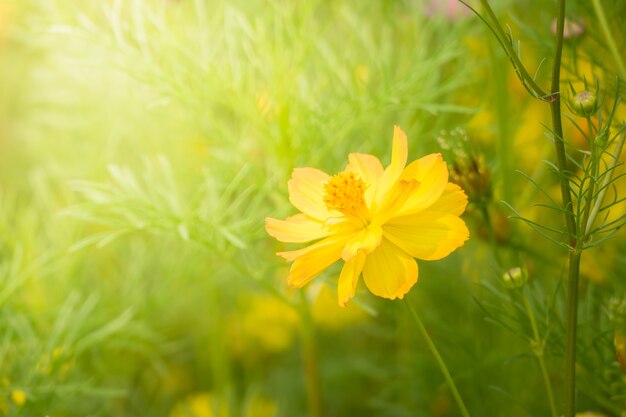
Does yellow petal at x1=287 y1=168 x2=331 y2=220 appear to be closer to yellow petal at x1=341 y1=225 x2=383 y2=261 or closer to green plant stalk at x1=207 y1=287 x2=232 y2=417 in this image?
yellow petal at x1=341 y1=225 x2=383 y2=261

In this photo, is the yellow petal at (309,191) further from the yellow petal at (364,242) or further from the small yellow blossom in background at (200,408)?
the small yellow blossom in background at (200,408)

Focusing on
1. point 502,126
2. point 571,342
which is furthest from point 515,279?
point 502,126

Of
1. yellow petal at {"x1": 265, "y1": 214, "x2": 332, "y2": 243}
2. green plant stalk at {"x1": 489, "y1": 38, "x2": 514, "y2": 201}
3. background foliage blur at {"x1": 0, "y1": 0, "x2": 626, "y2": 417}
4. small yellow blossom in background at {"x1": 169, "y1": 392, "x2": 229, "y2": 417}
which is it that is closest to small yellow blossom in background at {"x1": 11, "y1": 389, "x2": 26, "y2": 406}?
background foliage blur at {"x1": 0, "y1": 0, "x2": 626, "y2": 417}

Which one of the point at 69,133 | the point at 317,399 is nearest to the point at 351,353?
the point at 317,399

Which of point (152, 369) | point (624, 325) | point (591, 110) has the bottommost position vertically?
point (152, 369)

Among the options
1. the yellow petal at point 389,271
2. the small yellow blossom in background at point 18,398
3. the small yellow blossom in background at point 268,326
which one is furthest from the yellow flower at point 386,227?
the small yellow blossom in background at point 268,326

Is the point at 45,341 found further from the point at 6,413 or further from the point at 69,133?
the point at 69,133
